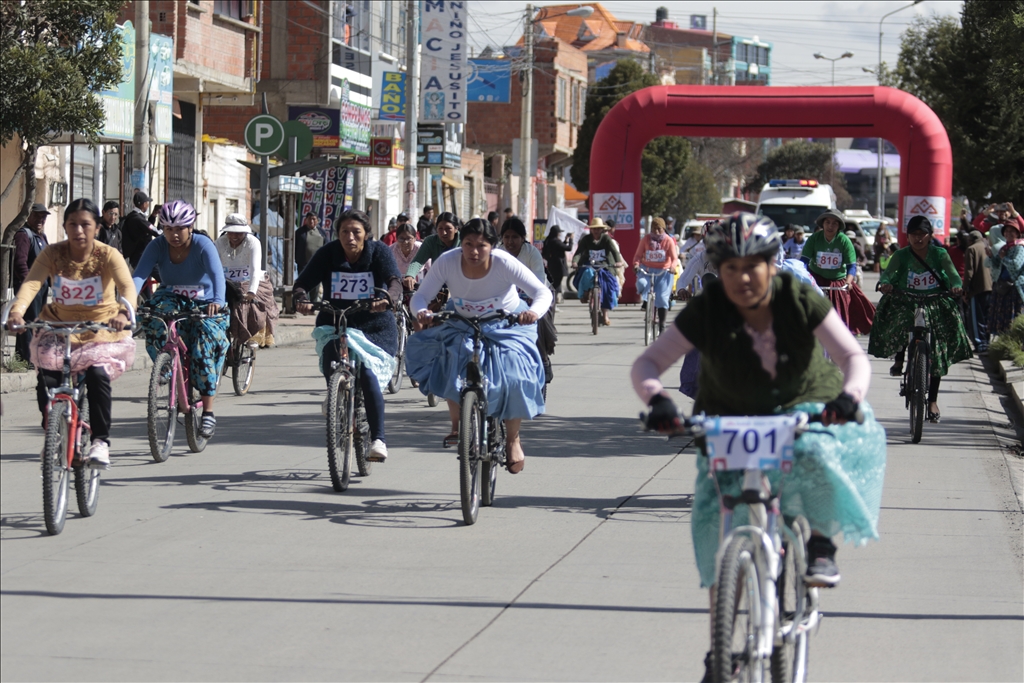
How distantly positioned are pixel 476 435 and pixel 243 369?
6820 mm

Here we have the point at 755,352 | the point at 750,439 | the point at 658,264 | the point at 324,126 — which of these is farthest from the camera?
the point at 324,126

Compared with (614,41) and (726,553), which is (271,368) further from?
(614,41)

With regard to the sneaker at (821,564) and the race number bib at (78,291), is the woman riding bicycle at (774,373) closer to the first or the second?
the sneaker at (821,564)

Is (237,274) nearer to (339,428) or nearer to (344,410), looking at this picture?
(344,410)

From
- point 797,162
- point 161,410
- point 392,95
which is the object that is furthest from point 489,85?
point 161,410

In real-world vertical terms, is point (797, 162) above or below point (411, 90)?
above

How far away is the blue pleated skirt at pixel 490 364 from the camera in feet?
27.0

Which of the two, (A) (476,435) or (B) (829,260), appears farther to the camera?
(B) (829,260)

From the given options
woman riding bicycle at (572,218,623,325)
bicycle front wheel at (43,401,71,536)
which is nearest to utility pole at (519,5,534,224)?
woman riding bicycle at (572,218,623,325)

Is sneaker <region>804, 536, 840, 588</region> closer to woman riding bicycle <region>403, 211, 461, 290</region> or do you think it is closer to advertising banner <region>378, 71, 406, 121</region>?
woman riding bicycle <region>403, 211, 461, 290</region>

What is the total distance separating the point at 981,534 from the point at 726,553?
4122 millimetres

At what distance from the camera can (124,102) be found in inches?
864

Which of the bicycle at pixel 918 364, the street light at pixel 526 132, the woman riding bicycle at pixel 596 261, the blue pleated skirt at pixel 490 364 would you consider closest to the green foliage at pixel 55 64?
the blue pleated skirt at pixel 490 364

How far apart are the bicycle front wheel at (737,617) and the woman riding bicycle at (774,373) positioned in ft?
1.20
